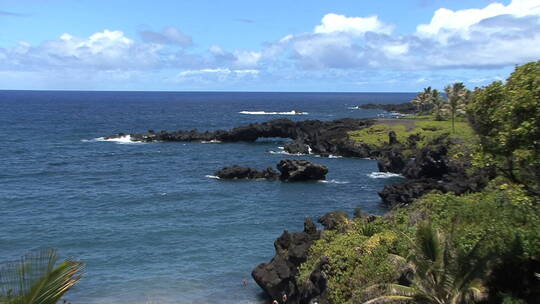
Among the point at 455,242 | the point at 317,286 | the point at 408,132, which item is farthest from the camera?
the point at 408,132

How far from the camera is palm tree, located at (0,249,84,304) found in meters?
8.02

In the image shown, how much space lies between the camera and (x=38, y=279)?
8.07 meters

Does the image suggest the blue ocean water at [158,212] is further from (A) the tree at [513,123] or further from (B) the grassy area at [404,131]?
(A) the tree at [513,123]

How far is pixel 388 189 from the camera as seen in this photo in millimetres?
58719

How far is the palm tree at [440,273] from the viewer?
1694 centimetres

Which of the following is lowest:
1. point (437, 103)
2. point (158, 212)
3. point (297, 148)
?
point (158, 212)

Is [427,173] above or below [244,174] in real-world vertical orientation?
above

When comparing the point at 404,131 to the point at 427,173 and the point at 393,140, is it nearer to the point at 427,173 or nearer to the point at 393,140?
the point at 393,140

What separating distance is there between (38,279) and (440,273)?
1300cm

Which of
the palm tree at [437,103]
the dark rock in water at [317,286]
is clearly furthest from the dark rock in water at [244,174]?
the palm tree at [437,103]

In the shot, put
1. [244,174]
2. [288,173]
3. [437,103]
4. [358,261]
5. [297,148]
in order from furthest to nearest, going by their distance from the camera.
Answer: [437,103] → [297,148] → [244,174] → [288,173] → [358,261]

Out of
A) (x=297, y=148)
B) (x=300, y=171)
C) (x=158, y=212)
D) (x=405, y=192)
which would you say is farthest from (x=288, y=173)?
(x=297, y=148)

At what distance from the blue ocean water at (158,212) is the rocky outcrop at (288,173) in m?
2.64

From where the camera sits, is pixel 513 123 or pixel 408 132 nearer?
pixel 513 123
